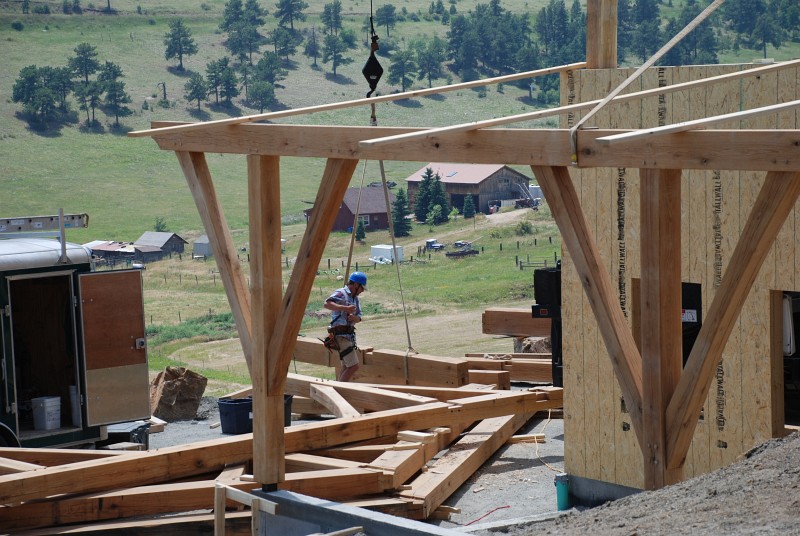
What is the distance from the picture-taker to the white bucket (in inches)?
476

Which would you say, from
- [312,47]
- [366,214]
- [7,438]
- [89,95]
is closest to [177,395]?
[7,438]

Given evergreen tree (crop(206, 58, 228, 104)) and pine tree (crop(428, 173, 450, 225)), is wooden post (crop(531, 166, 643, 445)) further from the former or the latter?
evergreen tree (crop(206, 58, 228, 104))

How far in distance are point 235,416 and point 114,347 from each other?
1.69 meters

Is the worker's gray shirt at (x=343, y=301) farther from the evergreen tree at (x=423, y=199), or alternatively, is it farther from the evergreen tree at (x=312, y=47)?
the evergreen tree at (x=312, y=47)

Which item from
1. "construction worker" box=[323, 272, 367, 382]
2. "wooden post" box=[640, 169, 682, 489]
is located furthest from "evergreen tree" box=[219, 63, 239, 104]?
"wooden post" box=[640, 169, 682, 489]

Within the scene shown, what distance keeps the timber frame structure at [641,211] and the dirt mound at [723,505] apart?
21 centimetres

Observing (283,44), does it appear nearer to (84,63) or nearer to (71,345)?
(84,63)

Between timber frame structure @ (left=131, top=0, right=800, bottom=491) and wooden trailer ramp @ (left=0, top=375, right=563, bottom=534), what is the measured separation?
68.5 inches

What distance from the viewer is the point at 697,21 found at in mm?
6445

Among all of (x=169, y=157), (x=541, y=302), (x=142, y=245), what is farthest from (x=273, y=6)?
(x=541, y=302)

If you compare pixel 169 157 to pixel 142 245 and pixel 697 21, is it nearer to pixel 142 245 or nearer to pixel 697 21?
pixel 142 245

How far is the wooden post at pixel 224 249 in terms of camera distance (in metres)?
9.23

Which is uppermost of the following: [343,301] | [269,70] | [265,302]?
[269,70]

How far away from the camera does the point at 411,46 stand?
115 metres
